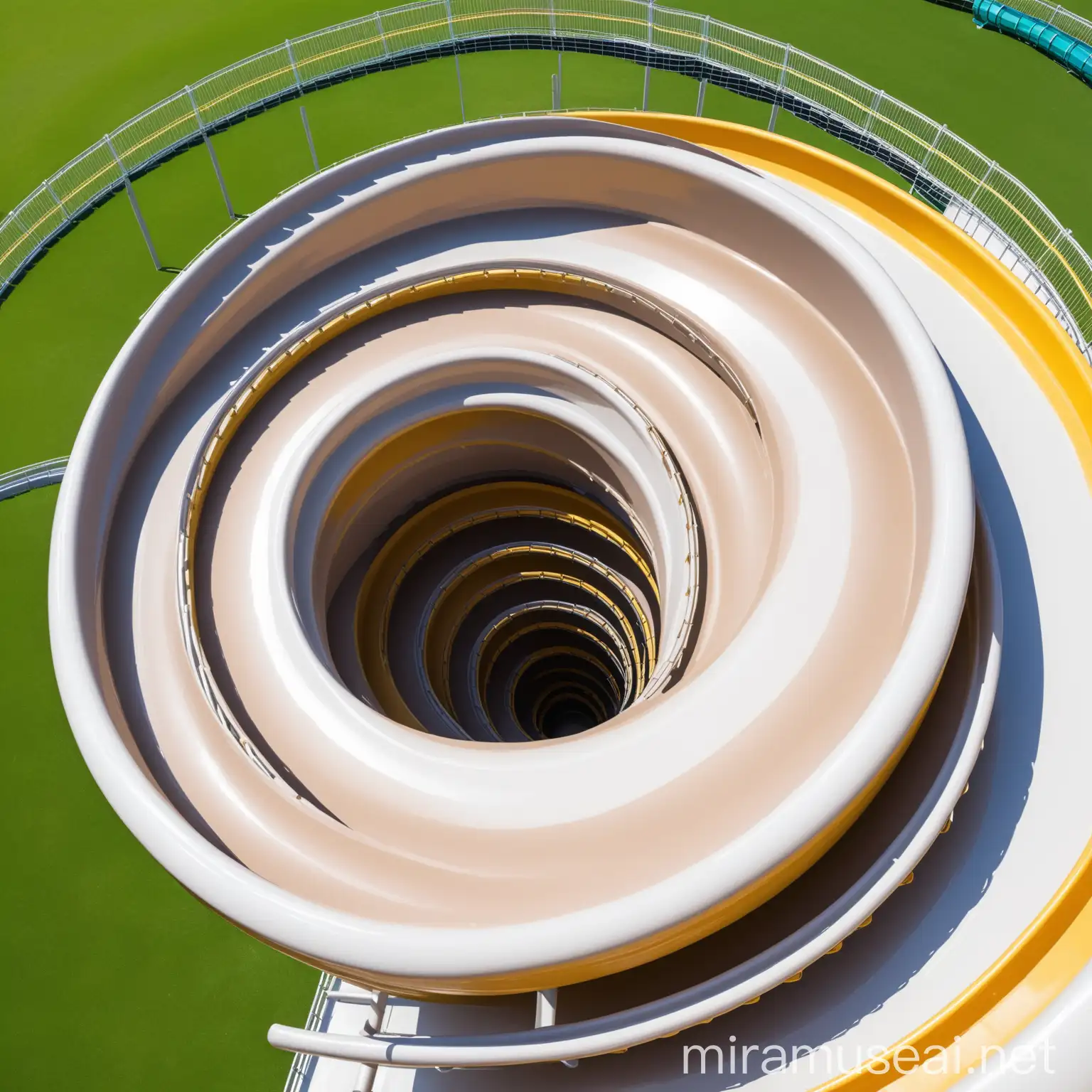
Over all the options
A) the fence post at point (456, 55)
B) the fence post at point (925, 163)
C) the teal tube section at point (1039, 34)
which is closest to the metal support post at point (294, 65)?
the fence post at point (456, 55)

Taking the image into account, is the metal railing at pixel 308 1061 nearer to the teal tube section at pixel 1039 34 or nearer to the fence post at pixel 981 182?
the fence post at pixel 981 182

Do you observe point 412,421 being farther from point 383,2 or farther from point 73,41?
point 73,41

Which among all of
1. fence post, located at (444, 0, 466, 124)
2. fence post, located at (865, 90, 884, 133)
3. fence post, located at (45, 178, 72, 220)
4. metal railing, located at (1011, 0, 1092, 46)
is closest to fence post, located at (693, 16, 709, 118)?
fence post, located at (865, 90, 884, 133)

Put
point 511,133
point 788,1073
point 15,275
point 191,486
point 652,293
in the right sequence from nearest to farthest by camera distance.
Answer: point 788,1073, point 191,486, point 652,293, point 511,133, point 15,275

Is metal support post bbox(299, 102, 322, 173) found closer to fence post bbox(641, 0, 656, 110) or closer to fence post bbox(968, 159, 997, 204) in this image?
fence post bbox(641, 0, 656, 110)

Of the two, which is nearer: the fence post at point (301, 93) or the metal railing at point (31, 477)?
the metal railing at point (31, 477)

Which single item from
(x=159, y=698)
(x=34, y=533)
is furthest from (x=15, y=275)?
(x=159, y=698)

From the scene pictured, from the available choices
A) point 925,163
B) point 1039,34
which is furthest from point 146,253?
point 1039,34
